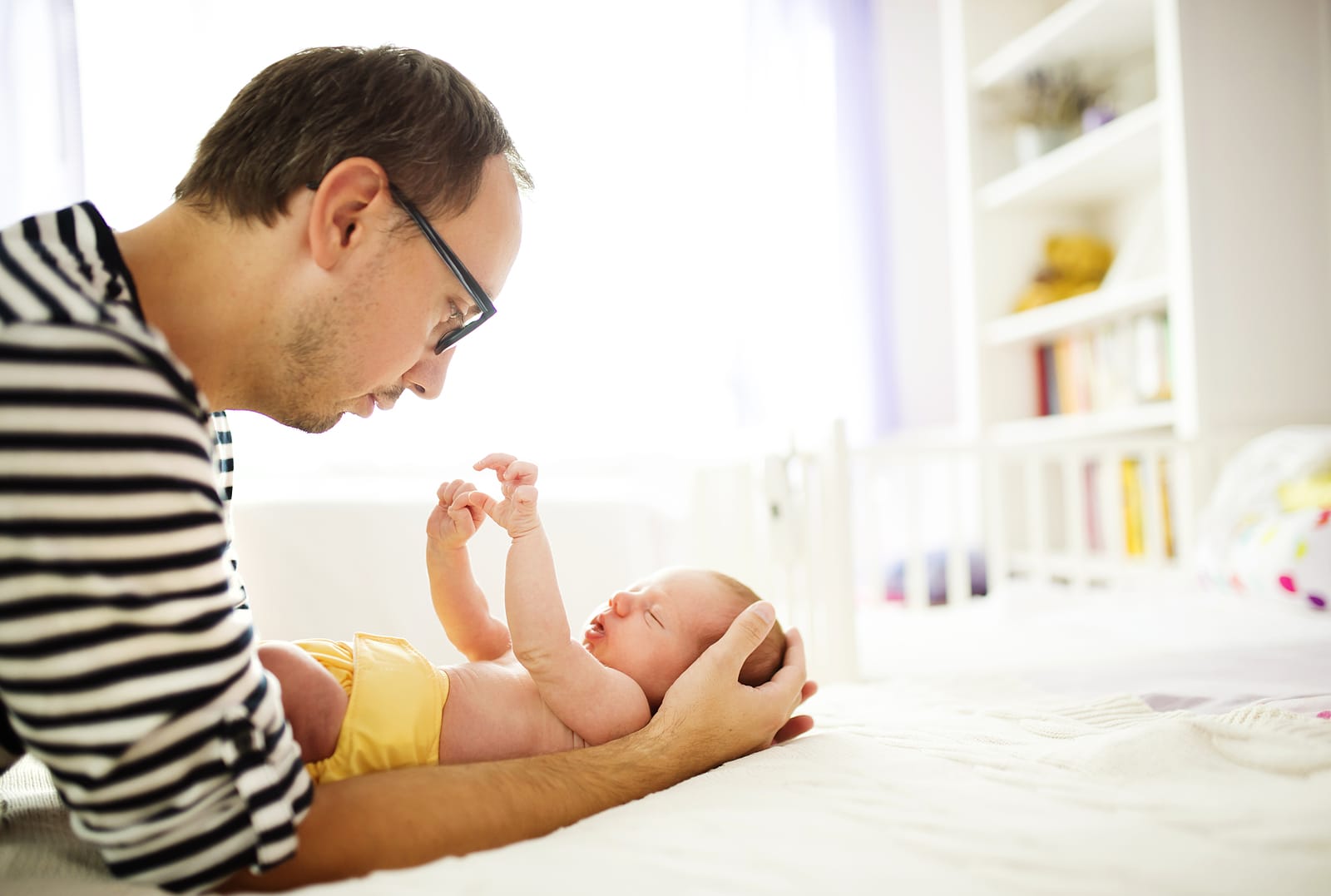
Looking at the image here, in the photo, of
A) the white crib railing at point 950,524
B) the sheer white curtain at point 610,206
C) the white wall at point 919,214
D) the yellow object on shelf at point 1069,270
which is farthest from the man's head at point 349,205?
the white wall at point 919,214

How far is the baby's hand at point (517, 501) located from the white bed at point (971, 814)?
30cm

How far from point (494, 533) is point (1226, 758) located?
1365 millimetres

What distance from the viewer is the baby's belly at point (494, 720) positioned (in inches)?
36.4

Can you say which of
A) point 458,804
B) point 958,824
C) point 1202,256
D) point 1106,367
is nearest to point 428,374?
point 458,804

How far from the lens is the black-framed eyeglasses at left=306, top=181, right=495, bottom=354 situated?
0.88 meters

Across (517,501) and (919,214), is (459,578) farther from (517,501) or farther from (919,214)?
(919,214)

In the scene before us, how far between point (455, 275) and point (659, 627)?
49 centimetres

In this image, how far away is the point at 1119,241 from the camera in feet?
9.84

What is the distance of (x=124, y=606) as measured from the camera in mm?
611

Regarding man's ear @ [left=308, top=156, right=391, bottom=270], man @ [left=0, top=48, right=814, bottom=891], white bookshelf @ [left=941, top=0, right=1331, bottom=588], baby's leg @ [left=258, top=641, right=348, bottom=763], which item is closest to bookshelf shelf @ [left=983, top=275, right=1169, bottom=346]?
white bookshelf @ [left=941, top=0, right=1331, bottom=588]

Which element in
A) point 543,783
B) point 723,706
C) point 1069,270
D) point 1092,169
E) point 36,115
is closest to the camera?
point 543,783

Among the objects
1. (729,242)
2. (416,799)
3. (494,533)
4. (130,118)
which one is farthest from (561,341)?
(416,799)

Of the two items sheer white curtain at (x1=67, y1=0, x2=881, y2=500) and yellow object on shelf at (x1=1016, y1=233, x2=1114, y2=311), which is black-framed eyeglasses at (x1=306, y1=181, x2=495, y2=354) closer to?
sheer white curtain at (x1=67, y1=0, x2=881, y2=500)

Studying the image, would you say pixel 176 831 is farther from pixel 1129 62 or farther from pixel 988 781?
pixel 1129 62
